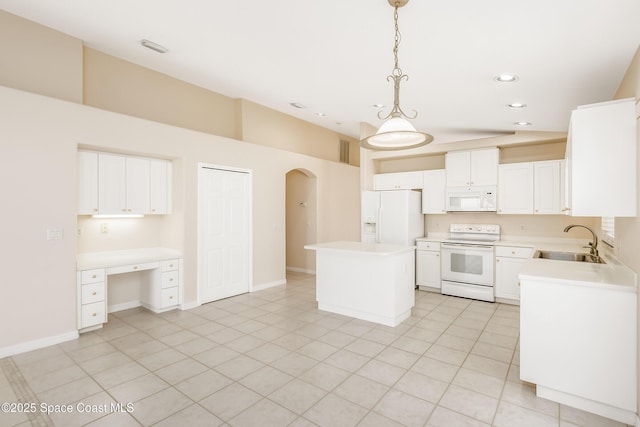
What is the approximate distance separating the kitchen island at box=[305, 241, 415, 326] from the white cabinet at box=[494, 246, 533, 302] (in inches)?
65.1

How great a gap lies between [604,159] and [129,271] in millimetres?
4938

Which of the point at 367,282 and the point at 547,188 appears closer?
the point at 367,282

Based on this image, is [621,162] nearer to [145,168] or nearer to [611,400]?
[611,400]

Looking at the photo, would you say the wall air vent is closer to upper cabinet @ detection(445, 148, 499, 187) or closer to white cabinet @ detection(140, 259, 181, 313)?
upper cabinet @ detection(445, 148, 499, 187)

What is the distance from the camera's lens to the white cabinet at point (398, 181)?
20.3 ft

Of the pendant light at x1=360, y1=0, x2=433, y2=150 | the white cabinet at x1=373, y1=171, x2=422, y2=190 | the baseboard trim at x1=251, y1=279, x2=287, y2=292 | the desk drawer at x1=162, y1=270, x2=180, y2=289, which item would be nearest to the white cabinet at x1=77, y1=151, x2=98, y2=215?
the desk drawer at x1=162, y1=270, x2=180, y2=289

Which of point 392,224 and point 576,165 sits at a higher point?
point 576,165

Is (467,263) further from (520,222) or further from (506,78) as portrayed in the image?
(506,78)

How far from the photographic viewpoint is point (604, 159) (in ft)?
7.75

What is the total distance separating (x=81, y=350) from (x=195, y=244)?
184cm

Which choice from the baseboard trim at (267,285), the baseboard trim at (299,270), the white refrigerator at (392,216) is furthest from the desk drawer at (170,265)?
the white refrigerator at (392,216)

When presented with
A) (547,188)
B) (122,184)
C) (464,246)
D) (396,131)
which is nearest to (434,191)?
(464,246)

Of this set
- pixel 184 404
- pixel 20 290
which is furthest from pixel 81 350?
pixel 184 404

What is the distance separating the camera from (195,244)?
4.73 metres
